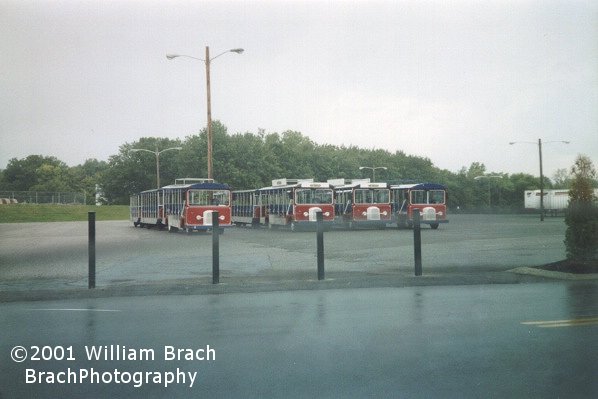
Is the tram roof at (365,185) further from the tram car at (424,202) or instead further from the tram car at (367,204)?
the tram car at (424,202)

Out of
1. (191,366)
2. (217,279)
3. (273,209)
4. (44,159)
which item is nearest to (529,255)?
(217,279)

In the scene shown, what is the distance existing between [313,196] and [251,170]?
12033 mm

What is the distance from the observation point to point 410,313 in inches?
315

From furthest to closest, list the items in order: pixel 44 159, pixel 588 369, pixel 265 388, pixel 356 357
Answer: pixel 44 159
pixel 356 357
pixel 588 369
pixel 265 388

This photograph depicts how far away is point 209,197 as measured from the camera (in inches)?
1419

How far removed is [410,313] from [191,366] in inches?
142

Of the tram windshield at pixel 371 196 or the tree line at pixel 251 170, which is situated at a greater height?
the tree line at pixel 251 170

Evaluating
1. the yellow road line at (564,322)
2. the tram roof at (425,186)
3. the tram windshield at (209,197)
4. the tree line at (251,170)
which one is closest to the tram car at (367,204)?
the tram roof at (425,186)

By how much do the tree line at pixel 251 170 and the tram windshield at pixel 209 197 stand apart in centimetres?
1091

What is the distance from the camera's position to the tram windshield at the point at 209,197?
35.7 meters

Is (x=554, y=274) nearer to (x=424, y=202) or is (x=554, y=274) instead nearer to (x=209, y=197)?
(x=209, y=197)

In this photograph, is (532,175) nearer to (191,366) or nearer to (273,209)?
(273,209)

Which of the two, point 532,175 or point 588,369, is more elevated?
point 532,175

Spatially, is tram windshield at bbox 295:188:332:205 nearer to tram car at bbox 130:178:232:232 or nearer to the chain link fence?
tram car at bbox 130:178:232:232
